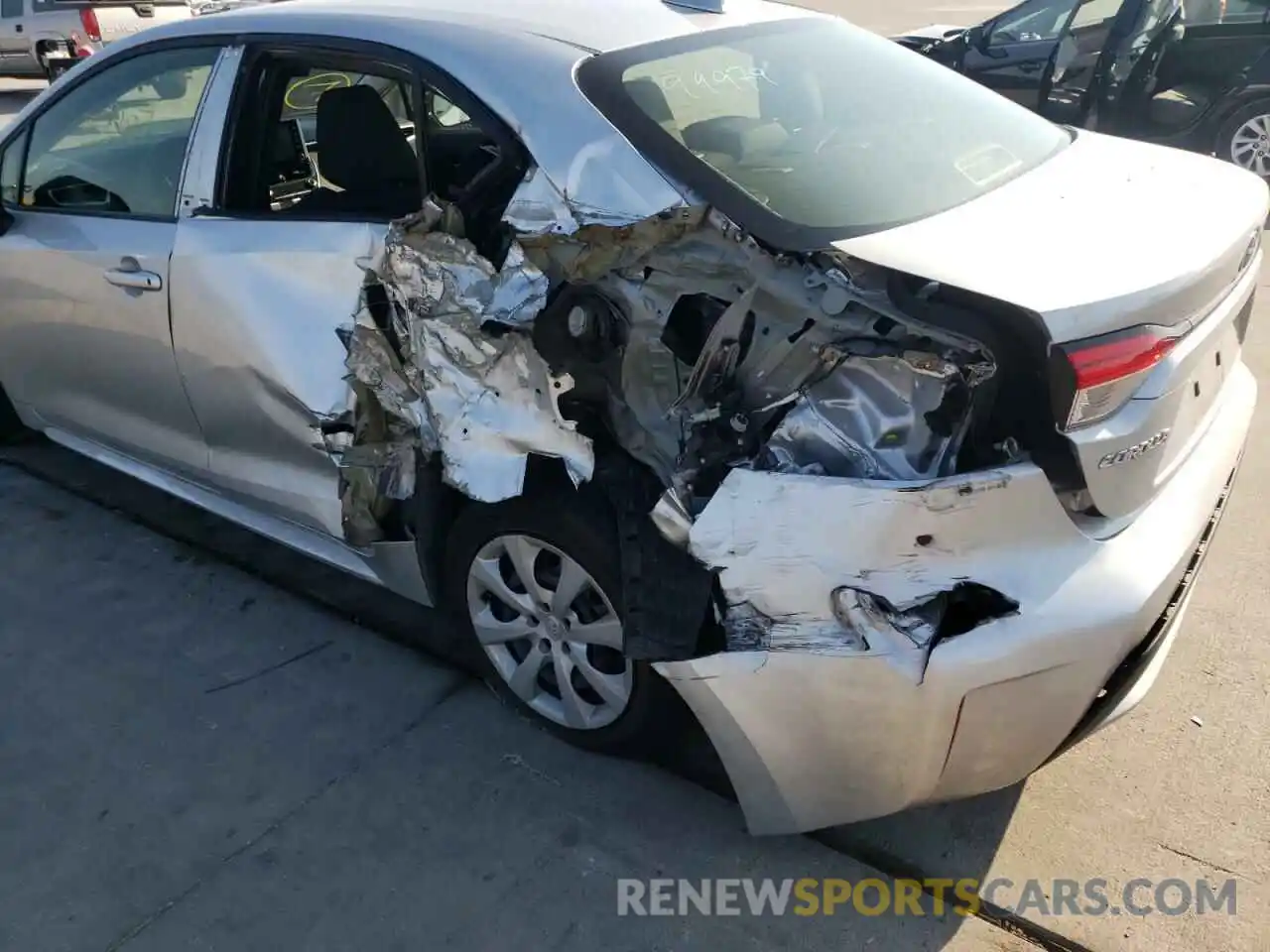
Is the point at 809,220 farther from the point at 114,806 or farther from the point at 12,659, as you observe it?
the point at 12,659

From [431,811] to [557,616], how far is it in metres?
0.55

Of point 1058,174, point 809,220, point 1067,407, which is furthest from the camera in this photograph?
point 1058,174

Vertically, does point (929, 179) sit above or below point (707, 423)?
above

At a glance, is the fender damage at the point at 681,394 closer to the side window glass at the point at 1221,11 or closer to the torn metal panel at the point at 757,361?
the torn metal panel at the point at 757,361

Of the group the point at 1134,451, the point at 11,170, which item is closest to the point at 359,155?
the point at 11,170

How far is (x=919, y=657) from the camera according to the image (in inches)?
76.8

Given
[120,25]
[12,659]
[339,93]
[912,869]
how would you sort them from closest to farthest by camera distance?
1. [912,869]
2. [339,93]
3. [12,659]
4. [120,25]

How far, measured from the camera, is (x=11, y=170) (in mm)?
3795

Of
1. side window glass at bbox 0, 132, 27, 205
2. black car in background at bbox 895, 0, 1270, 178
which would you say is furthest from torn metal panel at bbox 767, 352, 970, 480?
black car in background at bbox 895, 0, 1270, 178

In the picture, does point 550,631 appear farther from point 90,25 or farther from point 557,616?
point 90,25

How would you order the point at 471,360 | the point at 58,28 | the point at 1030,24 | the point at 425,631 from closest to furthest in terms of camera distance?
the point at 471,360
the point at 425,631
the point at 1030,24
the point at 58,28

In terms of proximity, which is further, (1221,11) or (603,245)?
(1221,11)

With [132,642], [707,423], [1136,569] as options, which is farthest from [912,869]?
[132,642]

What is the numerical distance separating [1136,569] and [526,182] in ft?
4.83
